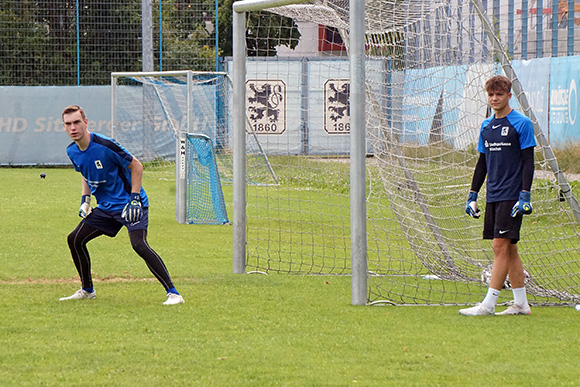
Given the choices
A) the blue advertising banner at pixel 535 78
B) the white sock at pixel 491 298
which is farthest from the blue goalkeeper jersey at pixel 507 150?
the blue advertising banner at pixel 535 78

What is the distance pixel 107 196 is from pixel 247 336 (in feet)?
6.58

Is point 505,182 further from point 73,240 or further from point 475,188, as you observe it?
point 73,240

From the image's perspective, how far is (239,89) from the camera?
973cm

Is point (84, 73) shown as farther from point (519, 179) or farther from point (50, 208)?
point (519, 179)

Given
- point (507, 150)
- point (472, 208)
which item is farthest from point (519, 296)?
point (507, 150)

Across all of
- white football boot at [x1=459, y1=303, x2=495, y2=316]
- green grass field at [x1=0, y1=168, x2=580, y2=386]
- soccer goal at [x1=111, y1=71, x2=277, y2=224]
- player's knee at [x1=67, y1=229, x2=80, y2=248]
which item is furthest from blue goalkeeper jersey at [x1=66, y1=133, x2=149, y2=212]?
soccer goal at [x1=111, y1=71, x2=277, y2=224]

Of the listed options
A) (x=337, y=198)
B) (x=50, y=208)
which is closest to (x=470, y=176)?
(x=337, y=198)

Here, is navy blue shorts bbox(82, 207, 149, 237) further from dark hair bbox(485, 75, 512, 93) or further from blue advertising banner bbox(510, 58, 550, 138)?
blue advertising banner bbox(510, 58, 550, 138)

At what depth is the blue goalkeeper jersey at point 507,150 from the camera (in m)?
7.10

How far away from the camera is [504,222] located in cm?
712

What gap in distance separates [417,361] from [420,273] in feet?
13.2

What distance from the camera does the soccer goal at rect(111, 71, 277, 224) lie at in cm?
1455

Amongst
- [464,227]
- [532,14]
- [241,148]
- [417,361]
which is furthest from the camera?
[532,14]

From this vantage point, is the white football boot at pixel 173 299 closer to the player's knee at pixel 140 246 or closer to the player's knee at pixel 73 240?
the player's knee at pixel 140 246
